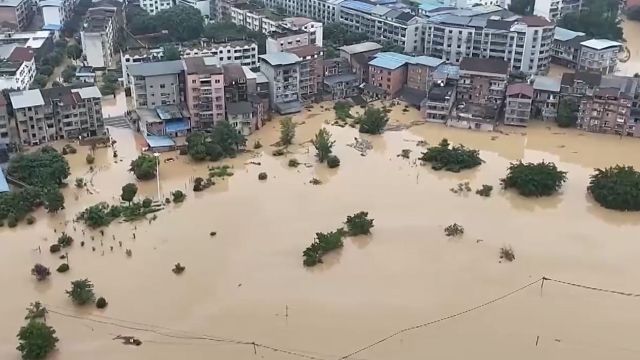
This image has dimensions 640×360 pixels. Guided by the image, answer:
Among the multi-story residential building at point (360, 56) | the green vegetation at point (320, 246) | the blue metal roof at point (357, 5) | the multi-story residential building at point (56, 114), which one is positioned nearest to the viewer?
the green vegetation at point (320, 246)

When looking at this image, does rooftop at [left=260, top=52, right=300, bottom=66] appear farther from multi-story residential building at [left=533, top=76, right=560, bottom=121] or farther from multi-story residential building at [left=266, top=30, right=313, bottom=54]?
multi-story residential building at [left=533, top=76, right=560, bottom=121]

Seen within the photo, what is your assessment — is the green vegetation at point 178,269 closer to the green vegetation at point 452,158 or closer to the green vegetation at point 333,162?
the green vegetation at point 333,162

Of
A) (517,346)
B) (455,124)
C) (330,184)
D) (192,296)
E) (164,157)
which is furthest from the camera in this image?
(455,124)

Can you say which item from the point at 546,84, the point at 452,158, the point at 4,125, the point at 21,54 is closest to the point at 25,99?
the point at 4,125

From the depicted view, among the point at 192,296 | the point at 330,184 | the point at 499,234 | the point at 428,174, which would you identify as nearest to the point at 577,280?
the point at 499,234

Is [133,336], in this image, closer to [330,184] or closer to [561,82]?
[330,184]

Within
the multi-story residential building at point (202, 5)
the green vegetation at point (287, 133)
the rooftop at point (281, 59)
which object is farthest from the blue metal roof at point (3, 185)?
the multi-story residential building at point (202, 5)
